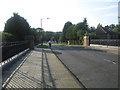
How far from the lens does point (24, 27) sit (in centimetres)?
3662

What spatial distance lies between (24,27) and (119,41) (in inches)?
746

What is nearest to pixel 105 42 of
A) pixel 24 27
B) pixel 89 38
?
pixel 89 38

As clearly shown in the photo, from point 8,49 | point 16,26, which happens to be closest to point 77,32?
point 16,26

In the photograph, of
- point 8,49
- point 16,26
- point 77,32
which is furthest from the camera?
point 77,32

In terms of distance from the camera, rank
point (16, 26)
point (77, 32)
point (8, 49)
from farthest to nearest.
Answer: point (77, 32), point (16, 26), point (8, 49)

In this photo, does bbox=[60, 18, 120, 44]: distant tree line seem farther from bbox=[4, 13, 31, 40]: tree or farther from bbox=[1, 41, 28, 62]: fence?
bbox=[1, 41, 28, 62]: fence

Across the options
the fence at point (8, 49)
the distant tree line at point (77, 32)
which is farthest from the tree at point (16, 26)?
the distant tree line at point (77, 32)

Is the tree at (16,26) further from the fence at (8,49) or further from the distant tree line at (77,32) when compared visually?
the distant tree line at (77,32)

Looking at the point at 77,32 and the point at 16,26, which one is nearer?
the point at 16,26

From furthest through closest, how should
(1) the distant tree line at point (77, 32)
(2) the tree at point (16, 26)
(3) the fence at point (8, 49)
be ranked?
(1) the distant tree line at point (77, 32) → (2) the tree at point (16, 26) → (3) the fence at point (8, 49)

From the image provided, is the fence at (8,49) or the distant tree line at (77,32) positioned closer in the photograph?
the fence at (8,49)

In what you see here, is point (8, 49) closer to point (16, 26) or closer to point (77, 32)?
point (16, 26)

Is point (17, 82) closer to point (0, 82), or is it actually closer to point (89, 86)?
point (0, 82)

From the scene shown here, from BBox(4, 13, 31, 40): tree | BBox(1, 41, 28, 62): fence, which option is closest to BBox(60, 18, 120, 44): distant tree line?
BBox(4, 13, 31, 40): tree
